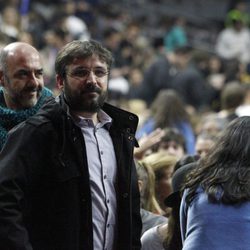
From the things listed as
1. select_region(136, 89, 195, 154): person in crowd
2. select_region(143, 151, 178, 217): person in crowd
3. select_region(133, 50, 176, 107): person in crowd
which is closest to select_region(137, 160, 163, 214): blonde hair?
select_region(143, 151, 178, 217): person in crowd

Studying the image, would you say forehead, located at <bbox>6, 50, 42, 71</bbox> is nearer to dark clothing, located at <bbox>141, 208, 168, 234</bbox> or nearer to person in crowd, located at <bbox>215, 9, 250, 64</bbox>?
dark clothing, located at <bbox>141, 208, 168, 234</bbox>

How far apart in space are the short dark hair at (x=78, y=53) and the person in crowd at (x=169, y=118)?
13.8ft

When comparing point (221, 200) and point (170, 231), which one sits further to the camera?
point (170, 231)

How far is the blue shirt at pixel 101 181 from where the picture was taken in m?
4.18

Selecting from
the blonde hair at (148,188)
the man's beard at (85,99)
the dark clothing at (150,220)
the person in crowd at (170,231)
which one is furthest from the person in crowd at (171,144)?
the man's beard at (85,99)

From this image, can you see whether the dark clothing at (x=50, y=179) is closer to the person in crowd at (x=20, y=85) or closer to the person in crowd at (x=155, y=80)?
the person in crowd at (x=20, y=85)

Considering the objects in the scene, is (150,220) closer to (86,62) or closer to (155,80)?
(86,62)

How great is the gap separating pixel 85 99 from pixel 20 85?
451mm

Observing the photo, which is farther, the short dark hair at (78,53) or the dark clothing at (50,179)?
the short dark hair at (78,53)

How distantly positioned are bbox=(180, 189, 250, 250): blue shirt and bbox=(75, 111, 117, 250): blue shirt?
1.30ft

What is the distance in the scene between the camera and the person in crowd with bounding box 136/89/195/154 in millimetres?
8523

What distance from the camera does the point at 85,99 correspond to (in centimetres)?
414

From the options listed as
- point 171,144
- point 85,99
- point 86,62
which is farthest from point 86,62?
point 171,144

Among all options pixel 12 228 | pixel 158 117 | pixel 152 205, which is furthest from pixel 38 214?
pixel 158 117
